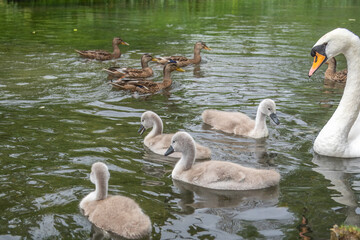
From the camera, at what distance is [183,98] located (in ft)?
42.0

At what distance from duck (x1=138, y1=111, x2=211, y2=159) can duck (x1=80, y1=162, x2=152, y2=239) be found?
7.80 feet

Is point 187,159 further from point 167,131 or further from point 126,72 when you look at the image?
point 126,72

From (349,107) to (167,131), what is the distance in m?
3.24

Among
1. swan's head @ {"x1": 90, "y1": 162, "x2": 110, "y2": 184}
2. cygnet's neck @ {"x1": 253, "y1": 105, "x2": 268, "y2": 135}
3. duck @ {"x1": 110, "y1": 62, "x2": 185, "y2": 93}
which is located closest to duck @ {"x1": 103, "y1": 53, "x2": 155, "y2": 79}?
duck @ {"x1": 110, "y1": 62, "x2": 185, "y2": 93}

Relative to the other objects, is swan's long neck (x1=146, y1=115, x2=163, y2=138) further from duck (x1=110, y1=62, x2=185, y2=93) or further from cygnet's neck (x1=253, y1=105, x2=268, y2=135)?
duck (x1=110, y1=62, x2=185, y2=93)

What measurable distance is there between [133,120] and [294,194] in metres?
4.39

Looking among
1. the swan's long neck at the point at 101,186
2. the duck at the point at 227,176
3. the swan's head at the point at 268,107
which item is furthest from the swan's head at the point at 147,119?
the swan's long neck at the point at 101,186

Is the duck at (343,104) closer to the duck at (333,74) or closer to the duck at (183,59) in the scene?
the duck at (333,74)

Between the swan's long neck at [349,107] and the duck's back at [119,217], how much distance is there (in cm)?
387

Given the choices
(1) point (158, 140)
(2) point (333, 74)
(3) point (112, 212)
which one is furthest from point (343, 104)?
(2) point (333, 74)

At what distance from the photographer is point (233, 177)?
24.7ft

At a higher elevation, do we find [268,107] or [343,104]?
[343,104]

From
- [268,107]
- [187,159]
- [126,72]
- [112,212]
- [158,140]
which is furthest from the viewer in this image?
[126,72]

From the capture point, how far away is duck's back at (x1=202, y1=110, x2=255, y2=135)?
10.2 meters
